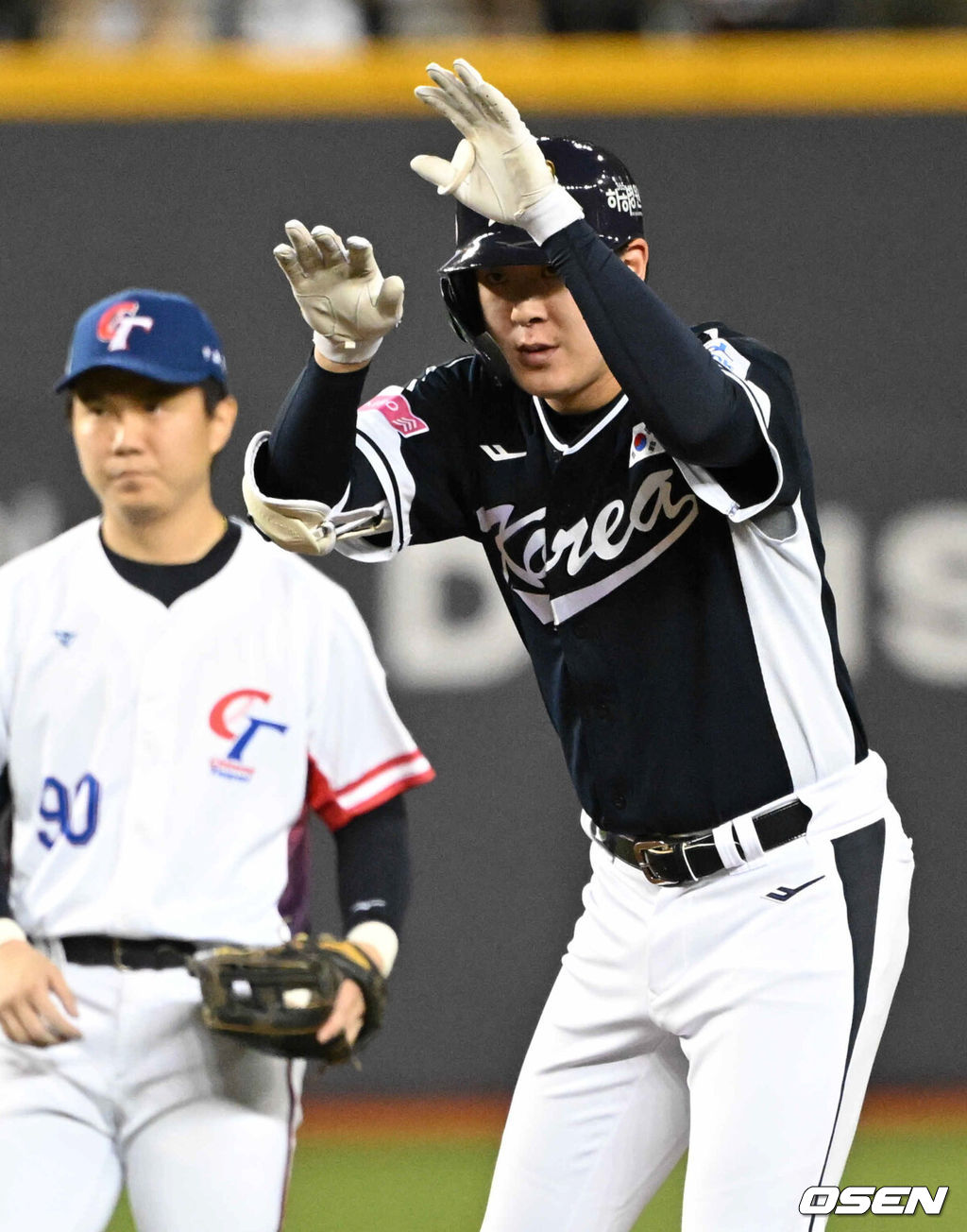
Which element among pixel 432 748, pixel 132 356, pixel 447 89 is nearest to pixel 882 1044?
pixel 432 748

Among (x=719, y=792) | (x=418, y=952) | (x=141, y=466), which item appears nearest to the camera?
(x=719, y=792)

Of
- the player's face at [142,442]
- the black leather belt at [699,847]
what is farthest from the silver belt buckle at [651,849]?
the player's face at [142,442]

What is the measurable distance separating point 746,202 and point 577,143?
9.00 ft

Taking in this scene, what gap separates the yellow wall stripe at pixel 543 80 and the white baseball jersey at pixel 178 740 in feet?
7.86

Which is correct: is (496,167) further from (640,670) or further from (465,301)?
(640,670)

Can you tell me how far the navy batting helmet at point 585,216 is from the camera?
90.3 inches

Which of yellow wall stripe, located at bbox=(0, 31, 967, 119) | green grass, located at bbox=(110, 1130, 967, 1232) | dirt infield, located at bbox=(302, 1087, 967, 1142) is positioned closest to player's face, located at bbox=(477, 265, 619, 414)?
green grass, located at bbox=(110, 1130, 967, 1232)

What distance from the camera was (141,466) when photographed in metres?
2.88

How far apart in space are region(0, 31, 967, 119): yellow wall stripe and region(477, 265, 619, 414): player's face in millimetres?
2779

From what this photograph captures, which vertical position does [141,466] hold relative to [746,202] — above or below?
below

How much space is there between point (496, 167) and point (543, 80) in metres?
3.01

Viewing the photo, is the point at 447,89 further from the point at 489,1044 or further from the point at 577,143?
the point at 489,1044

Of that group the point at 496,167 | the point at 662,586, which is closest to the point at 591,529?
the point at 662,586

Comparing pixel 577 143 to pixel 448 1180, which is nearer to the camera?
pixel 577 143
